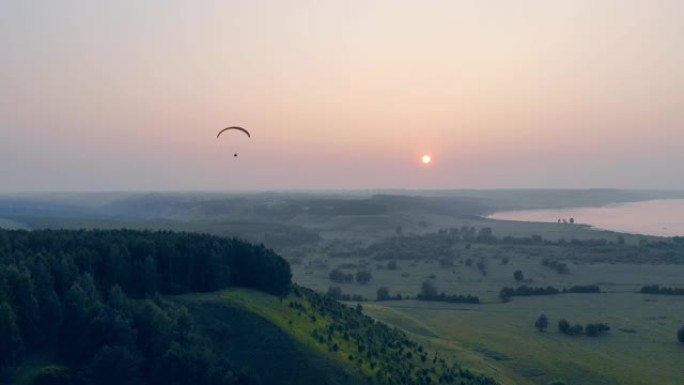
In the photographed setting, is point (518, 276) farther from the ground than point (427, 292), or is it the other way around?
point (518, 276)

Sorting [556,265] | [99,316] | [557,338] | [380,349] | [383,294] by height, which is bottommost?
[557,338]

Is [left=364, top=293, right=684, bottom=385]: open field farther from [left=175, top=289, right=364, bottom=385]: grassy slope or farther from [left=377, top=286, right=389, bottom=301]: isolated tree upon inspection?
[left=175, top=289, right=364, bottom=385]: grassy slope

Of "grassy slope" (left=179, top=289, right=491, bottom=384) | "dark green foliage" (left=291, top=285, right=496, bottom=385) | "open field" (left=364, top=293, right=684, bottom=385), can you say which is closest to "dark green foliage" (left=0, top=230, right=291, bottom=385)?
"grassy slope" (left=179, top=289, right=491, bottom=384)

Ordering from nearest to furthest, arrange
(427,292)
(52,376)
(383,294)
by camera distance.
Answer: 1. (52,376)
2. (383,294)
3. (427,292)

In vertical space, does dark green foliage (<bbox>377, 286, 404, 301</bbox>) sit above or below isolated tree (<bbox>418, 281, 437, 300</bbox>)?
below

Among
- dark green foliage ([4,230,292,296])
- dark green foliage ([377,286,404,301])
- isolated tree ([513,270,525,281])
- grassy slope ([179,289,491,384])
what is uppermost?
dark green foliage ([4,230,292,296])

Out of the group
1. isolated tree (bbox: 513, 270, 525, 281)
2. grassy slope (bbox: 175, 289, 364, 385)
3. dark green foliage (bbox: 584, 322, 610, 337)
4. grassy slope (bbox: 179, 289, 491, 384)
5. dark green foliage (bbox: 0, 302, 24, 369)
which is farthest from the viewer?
isolated tree (bbox: 513, 270, 525, 281)

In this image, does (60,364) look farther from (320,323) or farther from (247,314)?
(320,323)

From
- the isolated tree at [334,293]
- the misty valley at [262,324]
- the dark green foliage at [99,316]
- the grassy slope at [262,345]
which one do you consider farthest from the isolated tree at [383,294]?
the grassy slope at [262,345]

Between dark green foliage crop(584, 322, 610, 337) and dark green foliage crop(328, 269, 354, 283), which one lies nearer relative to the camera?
dark green foliage crop(584, 322, 610, 337)

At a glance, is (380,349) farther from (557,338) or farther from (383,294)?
(383,294)

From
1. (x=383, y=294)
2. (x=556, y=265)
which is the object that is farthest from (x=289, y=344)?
(x=556, y=265)
